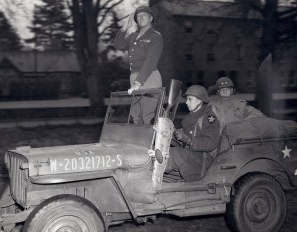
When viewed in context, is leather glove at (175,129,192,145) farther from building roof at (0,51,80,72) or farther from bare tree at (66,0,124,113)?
building roof at (0,51,80,72)

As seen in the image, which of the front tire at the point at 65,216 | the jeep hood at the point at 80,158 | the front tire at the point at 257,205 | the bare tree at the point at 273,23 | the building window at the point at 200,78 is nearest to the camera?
the front tire at the point at 65,216

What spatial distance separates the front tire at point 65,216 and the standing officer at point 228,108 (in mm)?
2300

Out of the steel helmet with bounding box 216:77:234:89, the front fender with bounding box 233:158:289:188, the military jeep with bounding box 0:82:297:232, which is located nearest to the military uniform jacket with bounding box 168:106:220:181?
the military jeep with bounding box 0:82:297:232

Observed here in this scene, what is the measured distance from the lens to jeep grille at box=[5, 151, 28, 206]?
4.16 meters

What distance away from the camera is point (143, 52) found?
5656 mm

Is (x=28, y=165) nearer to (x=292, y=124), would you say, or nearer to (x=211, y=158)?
(x=211, y=158)

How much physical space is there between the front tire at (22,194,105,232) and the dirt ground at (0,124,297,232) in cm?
136

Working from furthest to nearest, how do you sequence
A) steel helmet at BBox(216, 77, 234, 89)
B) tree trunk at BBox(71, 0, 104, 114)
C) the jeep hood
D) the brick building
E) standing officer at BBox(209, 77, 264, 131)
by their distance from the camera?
tree trunk at BBox(71, 0, 104, 114), the brick building, steel helmet at BBox(216, 77, 234, 89), standing officer at BBox(209, 77, 264, 131), the jeep hood

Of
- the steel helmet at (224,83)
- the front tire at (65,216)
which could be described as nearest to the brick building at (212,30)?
the steel helmet at (224,83)

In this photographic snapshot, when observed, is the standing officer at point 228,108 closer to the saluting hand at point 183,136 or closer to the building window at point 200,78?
the saluting hand at point 183,136

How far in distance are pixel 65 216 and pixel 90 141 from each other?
812cm

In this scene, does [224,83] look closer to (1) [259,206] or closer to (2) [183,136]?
(2) [183,136]

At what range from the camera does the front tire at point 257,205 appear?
5.01 metres

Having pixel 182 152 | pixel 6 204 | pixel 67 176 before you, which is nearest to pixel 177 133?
pixel 182 152
